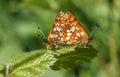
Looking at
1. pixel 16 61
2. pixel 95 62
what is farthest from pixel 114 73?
pixel 16 61

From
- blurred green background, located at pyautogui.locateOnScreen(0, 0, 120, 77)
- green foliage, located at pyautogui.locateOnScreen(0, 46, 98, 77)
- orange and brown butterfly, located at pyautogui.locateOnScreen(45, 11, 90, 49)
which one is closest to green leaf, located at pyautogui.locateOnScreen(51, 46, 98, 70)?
green foliage, located at pyautogui.locateOnScreen(0, 46, 98, 77)

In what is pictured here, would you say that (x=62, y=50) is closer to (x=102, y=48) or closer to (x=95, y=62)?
(x=95, y=62)

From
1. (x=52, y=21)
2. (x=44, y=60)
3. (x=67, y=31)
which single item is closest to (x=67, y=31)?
(x=67, y=31)

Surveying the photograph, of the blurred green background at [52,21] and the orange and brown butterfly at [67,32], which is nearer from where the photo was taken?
the orange and brown butterfly at [67,32]

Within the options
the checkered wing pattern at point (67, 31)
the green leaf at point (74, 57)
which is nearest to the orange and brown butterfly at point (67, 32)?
the checkered wing pattern at point (67, 31)

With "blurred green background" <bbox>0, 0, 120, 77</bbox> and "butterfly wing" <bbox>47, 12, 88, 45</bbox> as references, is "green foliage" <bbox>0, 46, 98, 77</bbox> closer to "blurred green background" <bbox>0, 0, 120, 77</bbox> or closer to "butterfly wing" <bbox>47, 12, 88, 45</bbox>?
"butterfly wing" <bbox>47, 12, 88, 45</bbox>

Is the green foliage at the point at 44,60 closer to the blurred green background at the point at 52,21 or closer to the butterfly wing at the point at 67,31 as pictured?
the butterfly wing at the point at 67,31
